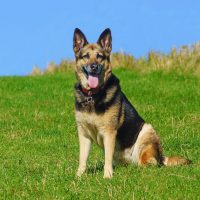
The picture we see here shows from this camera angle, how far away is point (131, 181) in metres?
8.43

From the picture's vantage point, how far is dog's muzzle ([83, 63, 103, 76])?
9.45 metres

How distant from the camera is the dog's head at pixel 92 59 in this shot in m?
9.53

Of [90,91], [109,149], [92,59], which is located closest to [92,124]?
[109,149]

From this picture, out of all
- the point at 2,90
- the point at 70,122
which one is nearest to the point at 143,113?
the point at 70,122

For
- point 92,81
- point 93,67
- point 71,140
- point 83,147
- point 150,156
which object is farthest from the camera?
point 71,140

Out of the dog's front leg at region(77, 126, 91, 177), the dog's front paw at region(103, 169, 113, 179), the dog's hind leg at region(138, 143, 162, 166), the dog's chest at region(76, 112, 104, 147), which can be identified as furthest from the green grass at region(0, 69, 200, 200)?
the dog's chest at region(76, 112, 104, 147)

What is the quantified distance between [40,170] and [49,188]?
2.20 metres

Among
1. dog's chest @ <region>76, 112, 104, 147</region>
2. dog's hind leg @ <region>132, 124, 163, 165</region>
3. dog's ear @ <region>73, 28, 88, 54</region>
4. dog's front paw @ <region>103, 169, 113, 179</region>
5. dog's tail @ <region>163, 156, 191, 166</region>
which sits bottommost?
dog's front paw @ <region>103, 169, 113, 179</region>

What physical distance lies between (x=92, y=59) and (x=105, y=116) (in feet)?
2.92

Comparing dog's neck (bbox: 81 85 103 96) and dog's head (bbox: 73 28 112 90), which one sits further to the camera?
dog's neck (bbox: 81 85 103 96)

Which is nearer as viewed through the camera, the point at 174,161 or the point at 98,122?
the point at 98,122

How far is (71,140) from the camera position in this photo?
14719 mm

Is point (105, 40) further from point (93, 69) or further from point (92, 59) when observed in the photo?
point (93, 69)

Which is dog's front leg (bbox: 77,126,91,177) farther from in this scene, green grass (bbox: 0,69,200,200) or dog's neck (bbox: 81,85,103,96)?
dog's neck (bbox: 81,85,103,96)
